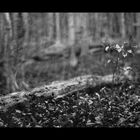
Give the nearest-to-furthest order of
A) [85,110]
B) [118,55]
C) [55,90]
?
[85,110] → [55,90] → [118,55]

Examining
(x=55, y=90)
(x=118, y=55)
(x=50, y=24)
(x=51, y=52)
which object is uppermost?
(x=50, y=24)

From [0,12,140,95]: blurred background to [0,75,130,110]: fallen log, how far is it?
45.2 inches

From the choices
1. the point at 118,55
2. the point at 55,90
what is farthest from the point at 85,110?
the point at 118,55

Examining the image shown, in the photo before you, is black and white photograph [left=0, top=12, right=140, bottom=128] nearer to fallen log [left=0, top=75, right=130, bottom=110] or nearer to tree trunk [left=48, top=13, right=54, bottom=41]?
fallen log [left=0, top=75, right=130, bottom=110]

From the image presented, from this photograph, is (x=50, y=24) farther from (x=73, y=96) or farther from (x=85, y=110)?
(x=85, y=110)

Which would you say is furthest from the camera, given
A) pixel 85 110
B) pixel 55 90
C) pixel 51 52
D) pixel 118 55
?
pixel 51 52

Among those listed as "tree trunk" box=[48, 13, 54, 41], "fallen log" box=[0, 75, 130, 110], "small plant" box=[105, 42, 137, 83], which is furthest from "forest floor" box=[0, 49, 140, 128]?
"tree trunk" box=[48, 13, 54, 41]

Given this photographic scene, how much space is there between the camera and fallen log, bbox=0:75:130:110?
6031 mm

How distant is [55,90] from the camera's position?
6461 millimetres

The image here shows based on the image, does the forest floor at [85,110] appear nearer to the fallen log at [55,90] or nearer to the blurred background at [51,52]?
the fallen log at [55,90]

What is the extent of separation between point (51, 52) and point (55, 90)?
373 inches
